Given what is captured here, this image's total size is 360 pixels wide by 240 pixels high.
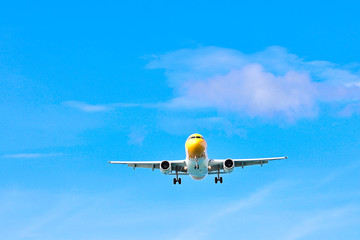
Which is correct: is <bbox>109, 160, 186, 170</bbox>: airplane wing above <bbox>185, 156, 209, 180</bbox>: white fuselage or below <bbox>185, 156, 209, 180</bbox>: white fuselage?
above

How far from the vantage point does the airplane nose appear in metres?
73.1

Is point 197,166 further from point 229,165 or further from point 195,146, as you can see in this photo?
point 229,165

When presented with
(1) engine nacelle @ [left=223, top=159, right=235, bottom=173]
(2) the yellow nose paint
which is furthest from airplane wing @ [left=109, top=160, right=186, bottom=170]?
(2) the yellow nose paint

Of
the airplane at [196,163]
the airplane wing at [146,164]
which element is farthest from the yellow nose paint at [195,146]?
the airplane wing at [146,164]

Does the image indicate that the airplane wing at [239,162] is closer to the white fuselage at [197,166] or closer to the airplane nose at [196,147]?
the white fuselage at [197,166]

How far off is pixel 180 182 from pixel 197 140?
41.8 feet

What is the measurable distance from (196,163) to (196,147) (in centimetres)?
245

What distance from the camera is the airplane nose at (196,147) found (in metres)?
73.1

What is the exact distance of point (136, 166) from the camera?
3339 inches

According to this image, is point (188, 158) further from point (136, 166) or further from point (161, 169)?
point (136, 166)

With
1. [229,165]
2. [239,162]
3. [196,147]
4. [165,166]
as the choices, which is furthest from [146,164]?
[196,147]

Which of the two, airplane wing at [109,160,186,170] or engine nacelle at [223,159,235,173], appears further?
airplane wing at [109,160,186,170]

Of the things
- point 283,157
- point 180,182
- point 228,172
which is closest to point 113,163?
point 180,182

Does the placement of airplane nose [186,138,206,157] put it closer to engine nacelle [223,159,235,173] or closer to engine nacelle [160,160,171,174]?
engine nacelle [160,160,171,174]
